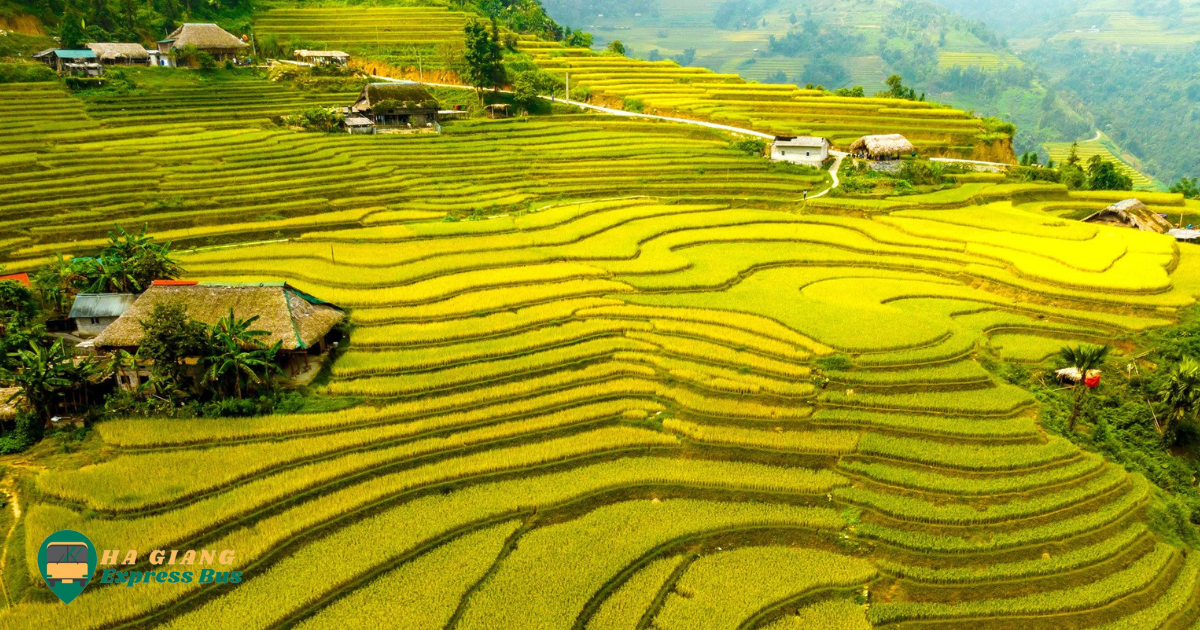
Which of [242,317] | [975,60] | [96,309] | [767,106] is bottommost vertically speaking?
[96,309]

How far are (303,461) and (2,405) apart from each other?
274 inches

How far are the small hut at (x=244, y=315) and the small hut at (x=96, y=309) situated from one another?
2158 mm

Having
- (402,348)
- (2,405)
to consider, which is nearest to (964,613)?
(402,348)

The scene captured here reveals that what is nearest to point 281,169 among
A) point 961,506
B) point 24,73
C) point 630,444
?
point 24,73

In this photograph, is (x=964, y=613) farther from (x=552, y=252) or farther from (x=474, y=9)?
(x=474, y=9)

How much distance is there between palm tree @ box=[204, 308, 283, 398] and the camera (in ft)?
48.9

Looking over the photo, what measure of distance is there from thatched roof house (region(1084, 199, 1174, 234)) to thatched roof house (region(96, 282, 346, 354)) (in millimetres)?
36725

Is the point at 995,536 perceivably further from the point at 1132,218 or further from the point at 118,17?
the point at 118,17

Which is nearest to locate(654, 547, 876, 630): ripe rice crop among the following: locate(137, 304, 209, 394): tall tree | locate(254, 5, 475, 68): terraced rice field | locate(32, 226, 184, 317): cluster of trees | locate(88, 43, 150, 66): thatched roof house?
locate(137, 304, 209, 394): tall tree

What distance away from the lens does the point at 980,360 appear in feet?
62.5

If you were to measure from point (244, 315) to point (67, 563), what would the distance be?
7080 millimetres

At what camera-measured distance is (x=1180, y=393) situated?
16.5 metres

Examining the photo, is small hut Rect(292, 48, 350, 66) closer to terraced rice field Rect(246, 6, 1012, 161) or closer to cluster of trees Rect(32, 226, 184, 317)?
terraced rice field Rect(246, 6, 1012, 161)

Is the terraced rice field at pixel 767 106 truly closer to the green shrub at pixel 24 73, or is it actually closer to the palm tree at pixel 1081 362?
the palm tree at pixel 1081 362
